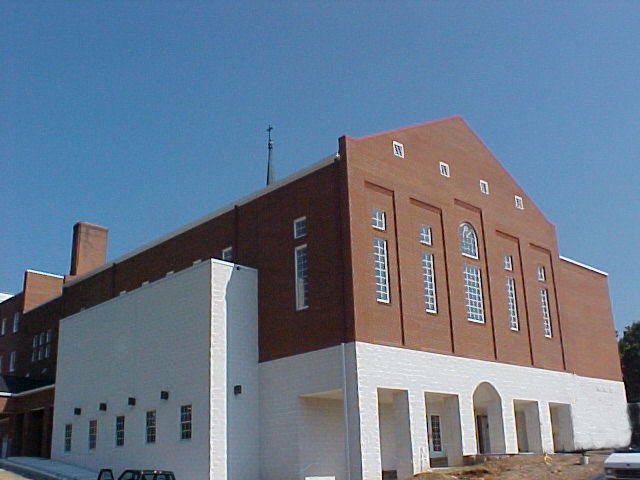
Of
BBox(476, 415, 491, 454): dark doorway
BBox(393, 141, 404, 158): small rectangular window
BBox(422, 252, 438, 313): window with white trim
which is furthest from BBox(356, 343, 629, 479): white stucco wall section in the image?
BBox(393, 141, 404, 158): small rectangular window

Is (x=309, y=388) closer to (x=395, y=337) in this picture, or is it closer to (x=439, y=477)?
(x=395, y=337)

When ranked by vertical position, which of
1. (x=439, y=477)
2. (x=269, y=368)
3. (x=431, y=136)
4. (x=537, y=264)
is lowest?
(x=439, y=477)

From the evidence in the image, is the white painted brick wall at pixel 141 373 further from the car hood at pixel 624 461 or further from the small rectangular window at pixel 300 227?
the car hood at pixel 624 461

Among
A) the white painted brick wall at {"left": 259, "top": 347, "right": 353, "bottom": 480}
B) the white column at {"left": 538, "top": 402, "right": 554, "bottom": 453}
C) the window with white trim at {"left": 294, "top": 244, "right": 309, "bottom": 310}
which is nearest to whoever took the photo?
the white painted brick wall at {"left": 259, "top": 347, "right": 353, "bottom": 480}

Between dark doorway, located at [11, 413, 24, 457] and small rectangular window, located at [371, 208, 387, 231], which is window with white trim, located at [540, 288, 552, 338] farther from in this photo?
dark doorway, located at [11, 413, 24, 457]

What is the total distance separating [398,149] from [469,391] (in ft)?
33.8

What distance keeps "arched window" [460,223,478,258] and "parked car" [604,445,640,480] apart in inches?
576

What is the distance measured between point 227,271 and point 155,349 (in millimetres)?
4686

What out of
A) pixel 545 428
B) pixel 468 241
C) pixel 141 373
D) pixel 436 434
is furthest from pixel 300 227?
pixel 545 428

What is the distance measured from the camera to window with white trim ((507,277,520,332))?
3447 centimetres

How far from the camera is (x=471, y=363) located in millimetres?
30578

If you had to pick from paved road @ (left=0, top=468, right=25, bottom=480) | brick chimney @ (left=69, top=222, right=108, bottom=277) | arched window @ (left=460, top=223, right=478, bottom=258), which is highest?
brick chimney @ (left=69, top=222, right=108, bottom=277)

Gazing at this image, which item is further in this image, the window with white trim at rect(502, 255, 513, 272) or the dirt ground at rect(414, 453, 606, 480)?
the window with white trim at rect(502, 255, 513, 272)

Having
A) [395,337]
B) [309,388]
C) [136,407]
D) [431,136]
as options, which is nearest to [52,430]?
[136,407]
